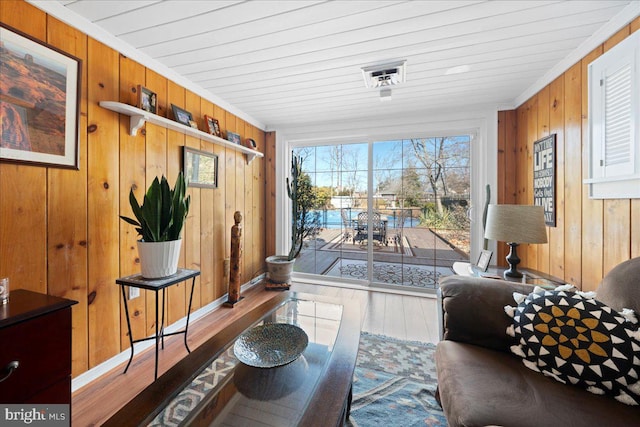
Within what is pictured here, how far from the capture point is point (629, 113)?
4.50ft

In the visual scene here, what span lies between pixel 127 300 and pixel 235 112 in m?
2.11

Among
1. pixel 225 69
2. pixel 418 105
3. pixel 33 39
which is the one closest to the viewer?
pixel 33 39

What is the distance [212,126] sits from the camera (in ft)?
8.21

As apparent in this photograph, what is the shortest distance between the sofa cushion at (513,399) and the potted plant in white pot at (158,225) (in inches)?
64.9

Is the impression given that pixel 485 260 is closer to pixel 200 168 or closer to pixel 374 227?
pixel 374 227

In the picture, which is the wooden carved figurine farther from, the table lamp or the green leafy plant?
the table lamp

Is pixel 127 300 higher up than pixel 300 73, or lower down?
lower down

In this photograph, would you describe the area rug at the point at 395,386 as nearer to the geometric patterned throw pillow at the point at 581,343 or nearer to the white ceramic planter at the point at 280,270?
the geometric patterned throw pillow at the point at 581,343

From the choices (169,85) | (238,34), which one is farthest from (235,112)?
(238,34)

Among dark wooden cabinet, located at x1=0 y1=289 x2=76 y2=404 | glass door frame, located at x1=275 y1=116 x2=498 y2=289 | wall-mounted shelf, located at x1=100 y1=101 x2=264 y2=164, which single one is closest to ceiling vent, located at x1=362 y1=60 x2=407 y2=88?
glass door frame, located at x1=275 y1=116 x2=498 y2=289

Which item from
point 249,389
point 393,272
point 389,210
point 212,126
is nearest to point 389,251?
point 393,272

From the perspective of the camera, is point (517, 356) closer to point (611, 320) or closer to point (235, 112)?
point (611, 320)

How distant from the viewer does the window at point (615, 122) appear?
1340 mm

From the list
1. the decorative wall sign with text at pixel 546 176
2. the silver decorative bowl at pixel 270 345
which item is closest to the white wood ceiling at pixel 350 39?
the decorative wall sign with text at pixel 546 176
